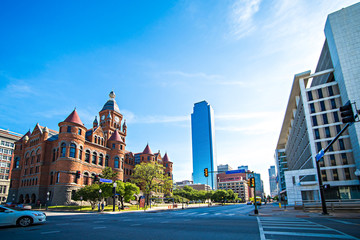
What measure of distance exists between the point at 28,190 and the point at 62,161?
12.9m

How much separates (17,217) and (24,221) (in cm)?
48

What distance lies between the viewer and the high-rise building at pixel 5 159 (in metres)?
82.8

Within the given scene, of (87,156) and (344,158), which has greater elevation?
(87,156)

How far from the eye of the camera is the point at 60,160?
153 ft

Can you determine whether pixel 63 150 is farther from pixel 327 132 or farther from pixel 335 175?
pixel 335 175

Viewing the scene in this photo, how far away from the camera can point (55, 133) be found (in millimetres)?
57531

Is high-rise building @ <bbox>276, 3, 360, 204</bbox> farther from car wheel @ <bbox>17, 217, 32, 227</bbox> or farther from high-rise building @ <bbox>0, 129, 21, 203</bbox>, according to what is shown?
high-rise building @ <bbox>0, 129, 21, 203</bbox>

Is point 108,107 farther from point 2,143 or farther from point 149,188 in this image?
point 2,143

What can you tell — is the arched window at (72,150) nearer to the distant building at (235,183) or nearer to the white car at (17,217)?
the white car at (17,217)

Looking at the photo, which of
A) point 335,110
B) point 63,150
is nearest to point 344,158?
point 335,110

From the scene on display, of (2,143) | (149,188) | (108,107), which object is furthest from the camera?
(2,143)

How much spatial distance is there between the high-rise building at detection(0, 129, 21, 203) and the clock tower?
48312 millimetres

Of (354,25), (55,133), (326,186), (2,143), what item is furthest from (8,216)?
(2,143)

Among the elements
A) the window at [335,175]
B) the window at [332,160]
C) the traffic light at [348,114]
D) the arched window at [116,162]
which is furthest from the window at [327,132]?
the arched window at [116,162]
